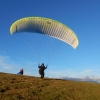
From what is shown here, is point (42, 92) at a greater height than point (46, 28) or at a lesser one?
lesser

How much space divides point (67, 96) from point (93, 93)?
479 centimetres

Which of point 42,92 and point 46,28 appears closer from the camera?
point 42,92

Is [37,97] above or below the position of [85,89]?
below

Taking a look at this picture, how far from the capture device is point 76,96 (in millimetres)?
25000

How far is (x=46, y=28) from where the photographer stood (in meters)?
34.2

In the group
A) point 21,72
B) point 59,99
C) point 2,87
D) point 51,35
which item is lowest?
point 59,99

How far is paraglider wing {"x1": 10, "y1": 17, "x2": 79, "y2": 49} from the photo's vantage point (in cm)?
3297

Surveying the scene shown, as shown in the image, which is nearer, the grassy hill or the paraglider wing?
the grassy hill

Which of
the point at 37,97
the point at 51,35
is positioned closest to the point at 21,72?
the point at 51,35

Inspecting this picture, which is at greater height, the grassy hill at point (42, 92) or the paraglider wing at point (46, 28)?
the paraglider wing at point (46, 28)

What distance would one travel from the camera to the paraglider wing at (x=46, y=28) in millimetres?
32969

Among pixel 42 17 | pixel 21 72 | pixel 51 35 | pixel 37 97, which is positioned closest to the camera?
pixel 37 97

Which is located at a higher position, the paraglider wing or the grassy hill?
the paraglider wing

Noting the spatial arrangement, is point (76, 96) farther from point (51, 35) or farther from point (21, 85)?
point (51, 35)
